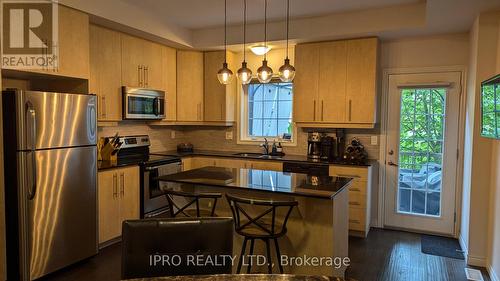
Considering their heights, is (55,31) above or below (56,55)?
above

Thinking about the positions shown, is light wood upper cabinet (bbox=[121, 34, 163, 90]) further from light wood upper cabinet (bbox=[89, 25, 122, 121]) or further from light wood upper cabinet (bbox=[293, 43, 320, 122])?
light wood upper cabinet (bbox=[293, 43, 320, 122])

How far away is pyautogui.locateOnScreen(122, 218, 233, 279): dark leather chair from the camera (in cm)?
155

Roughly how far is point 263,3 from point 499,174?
275 centimetres

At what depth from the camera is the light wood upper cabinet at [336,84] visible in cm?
418

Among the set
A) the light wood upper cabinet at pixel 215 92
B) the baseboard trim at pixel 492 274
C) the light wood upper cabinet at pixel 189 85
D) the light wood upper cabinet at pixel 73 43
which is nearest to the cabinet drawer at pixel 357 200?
the baseboard trim at pixel 492 274

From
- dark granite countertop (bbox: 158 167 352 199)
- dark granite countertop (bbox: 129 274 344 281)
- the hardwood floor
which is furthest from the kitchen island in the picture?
dark granite countertop (bbox: 129 274 344 281)

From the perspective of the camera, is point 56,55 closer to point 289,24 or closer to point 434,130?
point 289,24

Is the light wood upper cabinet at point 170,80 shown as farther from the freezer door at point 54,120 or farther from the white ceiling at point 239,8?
the freezer door at point 54,120

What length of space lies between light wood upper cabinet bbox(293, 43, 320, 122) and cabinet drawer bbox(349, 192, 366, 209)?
42.4 inches

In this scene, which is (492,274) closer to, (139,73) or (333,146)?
(333,146)

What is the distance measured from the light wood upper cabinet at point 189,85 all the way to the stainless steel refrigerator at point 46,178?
183 centimetres

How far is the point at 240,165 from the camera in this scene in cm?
473

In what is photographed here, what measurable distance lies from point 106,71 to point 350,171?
3.01 meters

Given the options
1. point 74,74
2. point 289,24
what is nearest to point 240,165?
point 289,24
